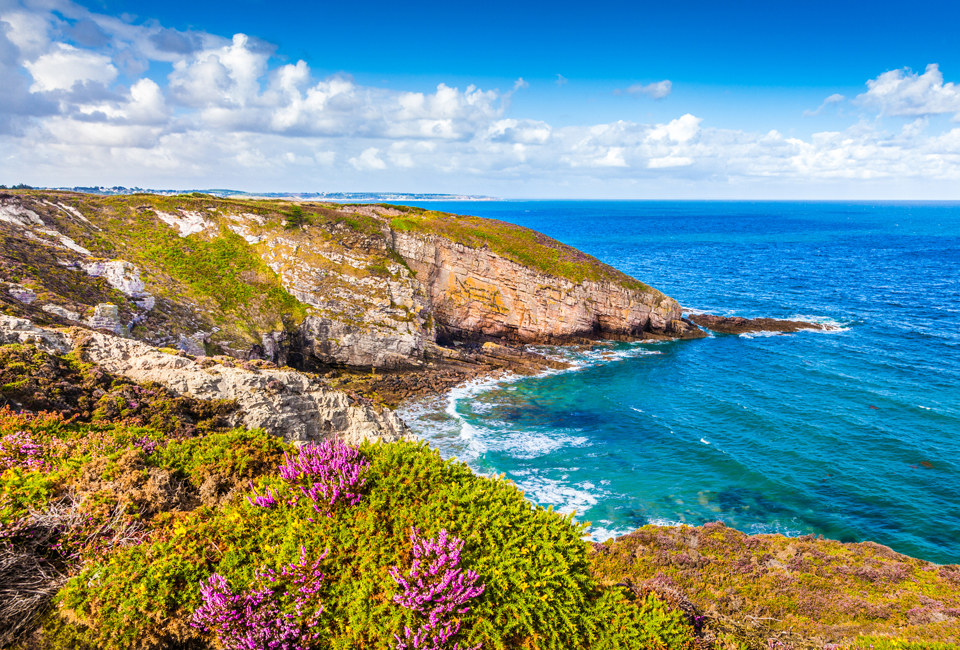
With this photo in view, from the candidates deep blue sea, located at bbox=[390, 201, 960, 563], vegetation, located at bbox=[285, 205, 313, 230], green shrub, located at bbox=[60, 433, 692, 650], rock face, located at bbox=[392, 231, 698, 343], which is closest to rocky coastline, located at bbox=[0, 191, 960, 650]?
green shrub, located at bbox=[60, 433, 692, 650]

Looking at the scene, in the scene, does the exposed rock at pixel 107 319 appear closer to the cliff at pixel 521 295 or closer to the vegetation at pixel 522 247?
the cliff at pixel 521 295

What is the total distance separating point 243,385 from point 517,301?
1664 inches

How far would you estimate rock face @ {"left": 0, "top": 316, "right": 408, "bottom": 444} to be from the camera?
1647cm

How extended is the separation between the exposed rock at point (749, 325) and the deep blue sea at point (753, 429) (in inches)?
97.5

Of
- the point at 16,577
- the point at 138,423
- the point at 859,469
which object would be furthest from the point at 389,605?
the point at 859,469

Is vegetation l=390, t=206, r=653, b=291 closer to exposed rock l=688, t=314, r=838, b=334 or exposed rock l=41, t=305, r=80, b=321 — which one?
exposed rock l=688, t=314, r=838, b=334

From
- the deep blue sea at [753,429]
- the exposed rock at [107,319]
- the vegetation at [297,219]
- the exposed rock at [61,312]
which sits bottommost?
the deep blue sea at [753,429]

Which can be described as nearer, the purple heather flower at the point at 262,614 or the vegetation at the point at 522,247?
the purple heather flower at the point at 262,614

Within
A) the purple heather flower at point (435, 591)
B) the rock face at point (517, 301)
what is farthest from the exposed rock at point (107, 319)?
the purple heather flower at point (435, 591)

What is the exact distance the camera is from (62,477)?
8.02m

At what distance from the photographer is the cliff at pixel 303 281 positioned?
3797 centimetres

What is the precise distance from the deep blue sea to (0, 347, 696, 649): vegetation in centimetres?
1696

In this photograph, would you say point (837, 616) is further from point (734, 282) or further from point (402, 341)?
point (734, 282)

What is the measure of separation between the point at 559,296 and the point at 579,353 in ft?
26.2
